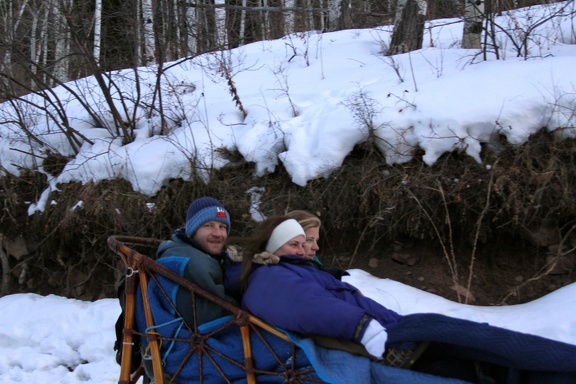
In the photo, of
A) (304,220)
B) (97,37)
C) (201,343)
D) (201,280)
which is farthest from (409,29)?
(201,343)

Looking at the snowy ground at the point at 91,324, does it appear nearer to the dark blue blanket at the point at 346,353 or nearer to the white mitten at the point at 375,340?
the dark blue blanket at the point at 346,353

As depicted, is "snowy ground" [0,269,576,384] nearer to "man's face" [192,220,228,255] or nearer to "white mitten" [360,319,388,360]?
"man's face" [192,220,228,255]

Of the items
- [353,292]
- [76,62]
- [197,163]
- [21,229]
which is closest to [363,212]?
[197,163]

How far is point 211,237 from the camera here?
10.2 feet

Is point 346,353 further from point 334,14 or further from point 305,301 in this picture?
point 334,14

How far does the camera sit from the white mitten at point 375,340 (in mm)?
2137

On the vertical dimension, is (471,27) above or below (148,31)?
below

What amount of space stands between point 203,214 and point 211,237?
13 cm

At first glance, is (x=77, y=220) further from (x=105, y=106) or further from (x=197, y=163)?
(x=105, y=106)

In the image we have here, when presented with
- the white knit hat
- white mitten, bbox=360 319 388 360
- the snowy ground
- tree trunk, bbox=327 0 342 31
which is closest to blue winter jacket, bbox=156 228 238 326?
the white knit hat

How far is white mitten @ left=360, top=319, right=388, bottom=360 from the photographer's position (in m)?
2.14

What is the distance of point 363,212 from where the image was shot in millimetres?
4836

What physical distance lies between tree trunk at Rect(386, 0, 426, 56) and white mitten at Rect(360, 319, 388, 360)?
18.4 feet

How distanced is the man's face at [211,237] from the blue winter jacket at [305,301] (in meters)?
0.29
